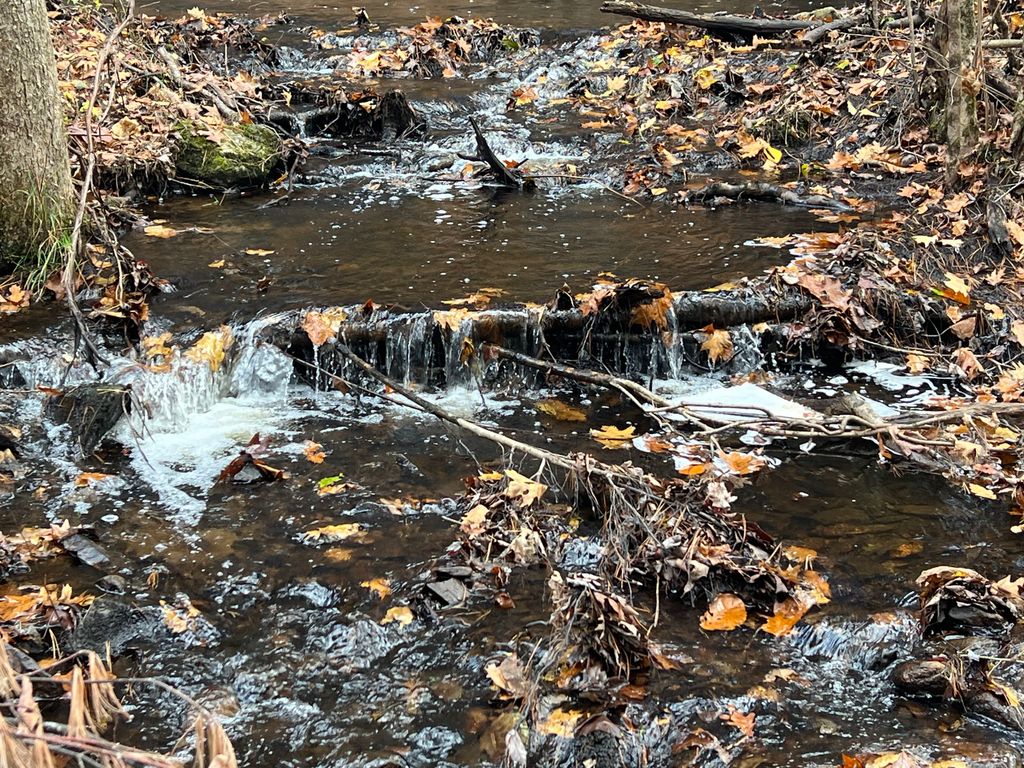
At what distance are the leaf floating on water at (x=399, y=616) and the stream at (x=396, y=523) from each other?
0.11 ft

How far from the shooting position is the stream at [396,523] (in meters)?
3.23

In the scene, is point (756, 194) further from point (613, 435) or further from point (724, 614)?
point (724, 614)

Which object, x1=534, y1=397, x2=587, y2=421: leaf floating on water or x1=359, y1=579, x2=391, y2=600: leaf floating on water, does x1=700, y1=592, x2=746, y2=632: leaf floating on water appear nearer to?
x1=359, y1=579, x2=391, y2=600: leaf floating on water

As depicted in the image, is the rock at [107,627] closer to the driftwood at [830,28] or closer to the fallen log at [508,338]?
the fallen log at [508,338]

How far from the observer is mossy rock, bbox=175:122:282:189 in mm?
8953

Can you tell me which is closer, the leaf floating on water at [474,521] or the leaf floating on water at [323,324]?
the leaf floating on water at [474,521]

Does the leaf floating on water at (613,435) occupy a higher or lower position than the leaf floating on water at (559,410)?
lower

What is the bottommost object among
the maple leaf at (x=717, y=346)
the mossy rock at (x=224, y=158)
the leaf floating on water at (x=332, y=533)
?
the leaf floating on water at (x=332, y=533)

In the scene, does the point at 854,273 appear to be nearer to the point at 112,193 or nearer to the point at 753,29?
the point at 112,193

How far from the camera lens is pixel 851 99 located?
9.79 meters

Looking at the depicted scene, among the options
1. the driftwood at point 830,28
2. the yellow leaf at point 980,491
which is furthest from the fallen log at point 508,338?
the driftwood at point 830,28

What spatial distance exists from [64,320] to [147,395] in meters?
1.09

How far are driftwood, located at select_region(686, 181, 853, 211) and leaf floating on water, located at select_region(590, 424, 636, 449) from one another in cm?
384

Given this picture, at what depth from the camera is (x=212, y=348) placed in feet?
19.7
